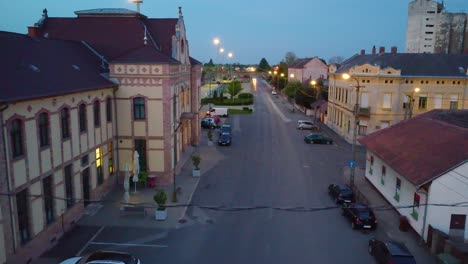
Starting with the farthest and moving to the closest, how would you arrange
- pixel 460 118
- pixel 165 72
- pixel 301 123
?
1. pixel 301 123
2. pixel 165 72
3. pixel 460 118

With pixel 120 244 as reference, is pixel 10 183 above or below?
above

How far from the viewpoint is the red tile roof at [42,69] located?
55.2ft

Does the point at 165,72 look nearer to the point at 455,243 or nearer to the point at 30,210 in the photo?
the point at 30,210

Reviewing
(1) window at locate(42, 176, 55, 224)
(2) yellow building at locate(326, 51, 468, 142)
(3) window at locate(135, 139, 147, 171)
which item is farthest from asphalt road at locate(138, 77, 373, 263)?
(2) yellow building at locate(326, 51, 468, 142)

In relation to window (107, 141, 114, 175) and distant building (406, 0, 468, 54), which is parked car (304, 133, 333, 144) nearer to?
window (107, 141, 114, 175)

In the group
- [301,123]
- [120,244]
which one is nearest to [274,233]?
[120,244]

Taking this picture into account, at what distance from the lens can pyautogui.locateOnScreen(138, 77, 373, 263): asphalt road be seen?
18.4m

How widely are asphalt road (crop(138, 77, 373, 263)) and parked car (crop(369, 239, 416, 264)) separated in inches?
26.2

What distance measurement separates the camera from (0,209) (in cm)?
1492

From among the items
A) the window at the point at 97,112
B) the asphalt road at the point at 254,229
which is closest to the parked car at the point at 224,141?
the asphalt road at the point at 254,229

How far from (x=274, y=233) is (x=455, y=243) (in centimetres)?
867

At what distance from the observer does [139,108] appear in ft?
91.2

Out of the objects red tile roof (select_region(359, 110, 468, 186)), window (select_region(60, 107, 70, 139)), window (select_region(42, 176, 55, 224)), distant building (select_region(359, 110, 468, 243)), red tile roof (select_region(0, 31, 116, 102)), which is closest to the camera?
red tile roof (select_region(0, 31, 116, 102))

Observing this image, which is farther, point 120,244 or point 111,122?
point 111,122
